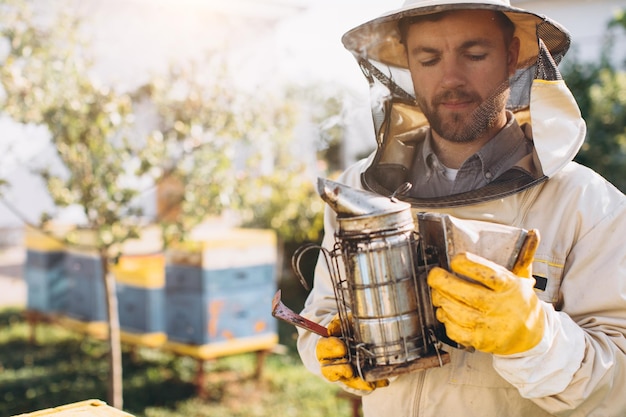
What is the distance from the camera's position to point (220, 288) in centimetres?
425

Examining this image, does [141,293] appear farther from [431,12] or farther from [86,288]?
[431,12]

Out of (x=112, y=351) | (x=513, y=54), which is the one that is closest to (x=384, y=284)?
(x=513, y=54)

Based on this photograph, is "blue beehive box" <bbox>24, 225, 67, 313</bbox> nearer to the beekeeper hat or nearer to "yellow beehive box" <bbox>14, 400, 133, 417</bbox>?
"yellow beehive box" <bbox>14, 400, 133, 417</bbox>

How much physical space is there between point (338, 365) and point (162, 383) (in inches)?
144

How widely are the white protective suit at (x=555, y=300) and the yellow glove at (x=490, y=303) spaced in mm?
69

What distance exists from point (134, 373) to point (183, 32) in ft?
14.5

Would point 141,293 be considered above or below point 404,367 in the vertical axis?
below

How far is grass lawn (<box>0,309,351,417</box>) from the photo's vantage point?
14.1 ft

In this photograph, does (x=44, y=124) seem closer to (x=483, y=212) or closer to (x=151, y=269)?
(x=151, y=269)

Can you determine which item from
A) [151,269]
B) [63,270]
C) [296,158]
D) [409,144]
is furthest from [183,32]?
[409,144]

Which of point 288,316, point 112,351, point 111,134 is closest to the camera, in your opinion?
point 288,316

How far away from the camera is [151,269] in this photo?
4.59m

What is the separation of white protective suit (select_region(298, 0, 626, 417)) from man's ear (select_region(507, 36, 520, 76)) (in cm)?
8

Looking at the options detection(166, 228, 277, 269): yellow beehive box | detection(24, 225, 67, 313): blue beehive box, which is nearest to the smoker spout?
detection(166, 228, 277, 269): yellow beehive box
